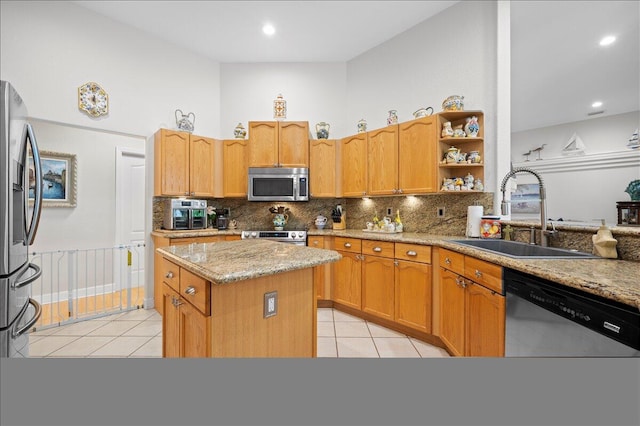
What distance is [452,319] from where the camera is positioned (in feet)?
6.40

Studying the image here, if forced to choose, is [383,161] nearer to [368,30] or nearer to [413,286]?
[413,286]

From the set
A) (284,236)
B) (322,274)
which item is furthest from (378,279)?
(284,236)

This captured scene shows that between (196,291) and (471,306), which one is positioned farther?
(471,306)

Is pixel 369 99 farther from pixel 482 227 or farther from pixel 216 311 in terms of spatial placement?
pixel 216 311

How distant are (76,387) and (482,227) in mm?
2584

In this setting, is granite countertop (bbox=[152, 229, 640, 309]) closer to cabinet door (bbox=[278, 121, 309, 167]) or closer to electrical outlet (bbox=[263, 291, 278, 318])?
electrical outlet (bbox=[263, 291, 278, 318])

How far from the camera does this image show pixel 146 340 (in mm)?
2271

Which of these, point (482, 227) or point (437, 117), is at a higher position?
point (437, 117)

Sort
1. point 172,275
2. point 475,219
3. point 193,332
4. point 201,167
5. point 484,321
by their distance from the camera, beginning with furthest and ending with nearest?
point 201,167
point 475,219
point 484,321
point 172,275
point 193,332

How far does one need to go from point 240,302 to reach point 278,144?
2.51 meters

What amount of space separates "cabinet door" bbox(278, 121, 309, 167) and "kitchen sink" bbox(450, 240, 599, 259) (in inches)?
80.5

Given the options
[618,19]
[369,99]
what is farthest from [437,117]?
[618,19]

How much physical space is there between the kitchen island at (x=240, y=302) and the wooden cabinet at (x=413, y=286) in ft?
3.66

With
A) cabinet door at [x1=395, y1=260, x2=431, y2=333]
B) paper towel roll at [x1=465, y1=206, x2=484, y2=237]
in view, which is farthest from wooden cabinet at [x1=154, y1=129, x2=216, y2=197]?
paper towel roll at [x1=465, y1=206, x2=484, y2=237]
